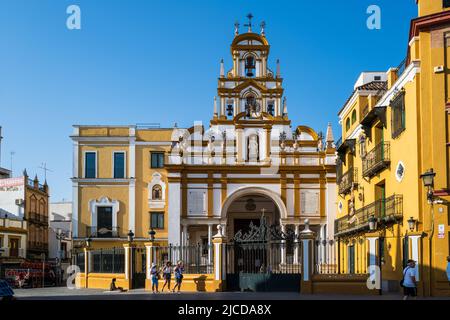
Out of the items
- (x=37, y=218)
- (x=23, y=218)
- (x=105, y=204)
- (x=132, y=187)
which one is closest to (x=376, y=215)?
(x=132, y=187)

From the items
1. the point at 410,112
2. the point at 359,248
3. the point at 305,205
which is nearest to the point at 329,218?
the point at 305,205

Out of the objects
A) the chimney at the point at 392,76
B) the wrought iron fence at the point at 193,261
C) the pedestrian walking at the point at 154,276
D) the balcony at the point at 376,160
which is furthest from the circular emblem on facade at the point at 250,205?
the chimney at the point at 392,76

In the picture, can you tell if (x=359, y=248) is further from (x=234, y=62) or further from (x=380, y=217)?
(x=234, y=62)

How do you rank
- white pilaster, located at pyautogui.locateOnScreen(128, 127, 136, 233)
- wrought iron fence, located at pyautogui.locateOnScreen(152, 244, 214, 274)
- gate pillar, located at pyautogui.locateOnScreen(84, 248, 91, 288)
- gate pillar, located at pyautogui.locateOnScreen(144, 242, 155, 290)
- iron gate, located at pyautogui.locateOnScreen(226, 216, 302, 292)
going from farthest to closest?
white pilaster, located at pyautogui.locateOnScreen(128, 127, 136, 233) → gate pillar, located at pyautogui.locateOnScreen(84, 248, 91, 288) → gate pillar, located at pyautogui.locateOnScreen(144, 242, 155, 290) → wrought iron fence, located at pyautogui.locateOnScreen(152, 244, 214, 274) → iron gate, located at pyautogui.locateOnScreen(226, 216, 302, 292)

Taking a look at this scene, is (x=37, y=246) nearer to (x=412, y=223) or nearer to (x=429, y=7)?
(x=412, y=223)

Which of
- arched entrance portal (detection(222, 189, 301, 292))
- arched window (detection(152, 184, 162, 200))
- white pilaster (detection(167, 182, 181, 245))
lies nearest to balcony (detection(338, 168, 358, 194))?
arched entrance portal (detection(222, 189, 301, 292))

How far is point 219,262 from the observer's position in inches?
1249

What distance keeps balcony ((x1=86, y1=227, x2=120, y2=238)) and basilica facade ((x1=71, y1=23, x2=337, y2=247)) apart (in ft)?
0.22

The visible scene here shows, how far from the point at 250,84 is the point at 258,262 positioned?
65.1 ft

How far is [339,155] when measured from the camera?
44938 mm

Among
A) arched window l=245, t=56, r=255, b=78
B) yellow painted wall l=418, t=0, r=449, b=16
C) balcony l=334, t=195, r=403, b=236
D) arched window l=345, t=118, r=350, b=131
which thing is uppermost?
arched window l=245, t=56, r=255, b=78

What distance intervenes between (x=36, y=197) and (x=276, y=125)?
24307 millimetres

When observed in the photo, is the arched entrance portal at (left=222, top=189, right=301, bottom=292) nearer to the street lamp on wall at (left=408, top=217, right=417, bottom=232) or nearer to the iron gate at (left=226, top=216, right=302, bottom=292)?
the iron gate at (left=226, top=216, right=302, bottom=292)

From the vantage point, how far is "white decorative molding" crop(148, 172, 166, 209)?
168 feet
